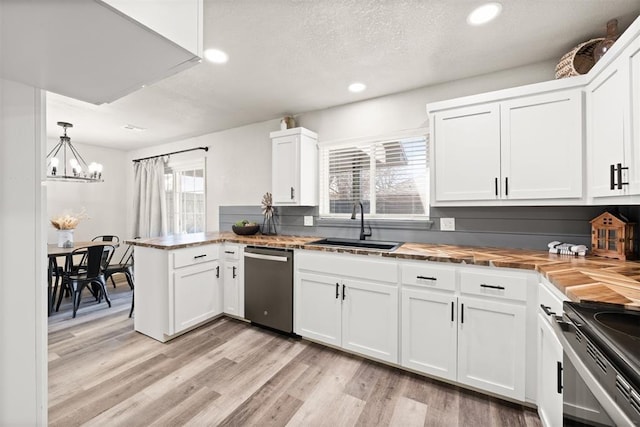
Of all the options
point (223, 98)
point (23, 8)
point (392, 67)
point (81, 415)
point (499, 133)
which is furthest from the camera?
point (223, 98)

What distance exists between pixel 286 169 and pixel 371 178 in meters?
0.93

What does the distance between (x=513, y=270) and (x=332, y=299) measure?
4.36ft

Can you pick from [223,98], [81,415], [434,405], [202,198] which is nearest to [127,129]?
[202,198]

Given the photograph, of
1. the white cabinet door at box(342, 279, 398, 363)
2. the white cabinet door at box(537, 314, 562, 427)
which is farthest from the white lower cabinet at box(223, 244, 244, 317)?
the white cabinet door at box(537, 314, 562, 427)

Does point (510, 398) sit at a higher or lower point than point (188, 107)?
lower

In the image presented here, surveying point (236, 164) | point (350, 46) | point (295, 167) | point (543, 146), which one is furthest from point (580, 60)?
point (236, 164)

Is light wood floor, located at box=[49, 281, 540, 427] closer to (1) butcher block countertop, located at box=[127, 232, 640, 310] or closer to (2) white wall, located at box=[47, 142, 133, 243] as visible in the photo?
(1) butcher block countertop, located at box=[127, 232, 640, 310]

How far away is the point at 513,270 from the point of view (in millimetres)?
1677

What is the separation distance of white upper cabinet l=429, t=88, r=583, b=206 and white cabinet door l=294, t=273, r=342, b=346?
3.81ft

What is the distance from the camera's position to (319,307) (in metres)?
2.42

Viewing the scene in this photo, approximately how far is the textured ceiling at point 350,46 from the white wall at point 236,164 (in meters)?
0.62

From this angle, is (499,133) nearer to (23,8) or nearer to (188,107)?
(23,8)

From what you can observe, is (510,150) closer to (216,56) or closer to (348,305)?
(348,305)

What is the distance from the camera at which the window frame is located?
103 inches
